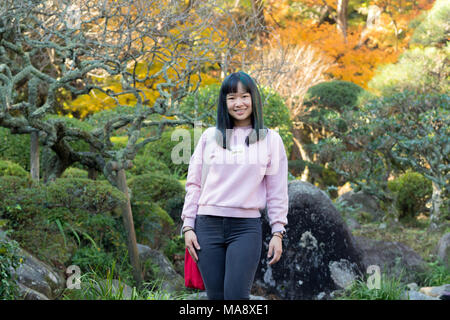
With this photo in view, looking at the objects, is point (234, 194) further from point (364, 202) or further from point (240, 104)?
point (364, 202)

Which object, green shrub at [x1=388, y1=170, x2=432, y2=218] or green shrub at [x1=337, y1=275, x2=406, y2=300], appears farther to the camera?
green shrub at [x1=388, y1=170, x2=432, y2=218]

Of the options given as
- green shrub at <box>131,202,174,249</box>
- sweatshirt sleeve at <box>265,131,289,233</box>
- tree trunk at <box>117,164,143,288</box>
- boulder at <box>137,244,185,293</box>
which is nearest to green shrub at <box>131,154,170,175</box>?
green shrub at <box>131,202,174,249</box>

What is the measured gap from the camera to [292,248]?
4.88 m

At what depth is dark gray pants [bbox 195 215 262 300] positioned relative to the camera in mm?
2242

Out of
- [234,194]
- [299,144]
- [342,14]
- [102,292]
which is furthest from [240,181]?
[342,14]

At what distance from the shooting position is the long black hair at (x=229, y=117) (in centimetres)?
242

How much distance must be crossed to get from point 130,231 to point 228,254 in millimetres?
2458

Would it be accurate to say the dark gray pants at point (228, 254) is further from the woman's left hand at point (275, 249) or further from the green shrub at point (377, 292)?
the green shrub at point (377, 292)

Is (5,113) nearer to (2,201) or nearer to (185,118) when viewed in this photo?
(2,201)

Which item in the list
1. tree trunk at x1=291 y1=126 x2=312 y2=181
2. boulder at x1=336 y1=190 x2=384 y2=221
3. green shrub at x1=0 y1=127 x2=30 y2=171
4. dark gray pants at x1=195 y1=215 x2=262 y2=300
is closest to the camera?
dark gray pants at x1=195 y1=215 x2=262 y2=300

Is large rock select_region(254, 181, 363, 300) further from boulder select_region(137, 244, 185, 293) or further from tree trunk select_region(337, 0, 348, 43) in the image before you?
tree trunk select_region(337, 0, 348, 43)
